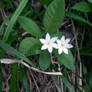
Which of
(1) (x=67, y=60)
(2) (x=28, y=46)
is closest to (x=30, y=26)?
(2) (x=28, y=46)

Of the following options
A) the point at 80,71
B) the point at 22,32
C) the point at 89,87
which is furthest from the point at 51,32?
the point at 89,87

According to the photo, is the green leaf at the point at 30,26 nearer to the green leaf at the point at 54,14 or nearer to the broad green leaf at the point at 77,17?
the green leaf at the point at 54,14

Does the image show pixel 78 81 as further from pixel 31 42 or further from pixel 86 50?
pixel 31 42

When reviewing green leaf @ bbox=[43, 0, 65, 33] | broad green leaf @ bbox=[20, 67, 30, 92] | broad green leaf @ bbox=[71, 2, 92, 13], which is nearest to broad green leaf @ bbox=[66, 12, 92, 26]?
broad green leaf @ bbox=[71, 2, 92, 13]

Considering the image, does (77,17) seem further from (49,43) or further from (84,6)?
(49,43)

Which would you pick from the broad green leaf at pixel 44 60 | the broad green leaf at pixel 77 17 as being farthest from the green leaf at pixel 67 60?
the broad green leaf at pixel 77 17

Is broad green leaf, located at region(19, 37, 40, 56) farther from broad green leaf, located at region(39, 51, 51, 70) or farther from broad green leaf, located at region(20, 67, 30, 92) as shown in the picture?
broad green leaf, located at region(20, 67, 30, 92)
